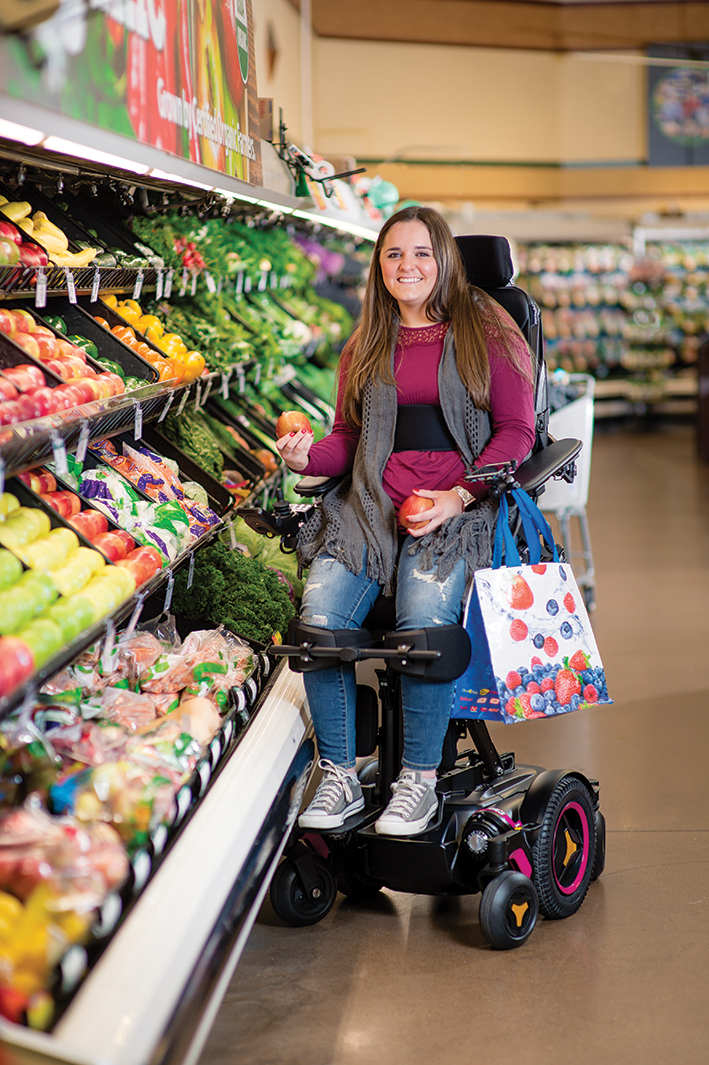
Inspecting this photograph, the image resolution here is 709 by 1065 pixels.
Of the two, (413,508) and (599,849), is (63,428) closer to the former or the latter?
(413,508)

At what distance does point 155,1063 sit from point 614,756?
2472 millimetres

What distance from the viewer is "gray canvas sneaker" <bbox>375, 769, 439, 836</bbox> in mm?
2525

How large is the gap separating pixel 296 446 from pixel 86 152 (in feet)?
3.06

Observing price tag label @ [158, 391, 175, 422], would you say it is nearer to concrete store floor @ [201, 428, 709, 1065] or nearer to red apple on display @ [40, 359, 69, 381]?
red apple on display @ [40, 359, 69, 381]

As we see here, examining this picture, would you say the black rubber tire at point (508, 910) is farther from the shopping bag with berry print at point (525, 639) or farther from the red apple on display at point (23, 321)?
the red apple on display at point (23, 321)

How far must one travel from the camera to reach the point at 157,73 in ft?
7.79

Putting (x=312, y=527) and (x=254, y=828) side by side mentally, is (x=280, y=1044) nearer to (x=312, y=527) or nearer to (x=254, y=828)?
(x=254, y=828)

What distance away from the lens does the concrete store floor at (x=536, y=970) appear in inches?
86.3

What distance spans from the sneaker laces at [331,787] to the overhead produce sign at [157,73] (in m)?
1.46

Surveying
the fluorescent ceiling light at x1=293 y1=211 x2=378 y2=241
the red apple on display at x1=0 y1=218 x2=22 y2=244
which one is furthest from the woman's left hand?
the fluorescent ceiling light at x1=293 y1=211 x2=378 y2=241

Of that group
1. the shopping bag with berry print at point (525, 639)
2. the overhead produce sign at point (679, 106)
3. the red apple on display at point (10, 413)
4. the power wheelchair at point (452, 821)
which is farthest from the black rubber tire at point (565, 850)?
the overhead produce sign at point (679, 106)

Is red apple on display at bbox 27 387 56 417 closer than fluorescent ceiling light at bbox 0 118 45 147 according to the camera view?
No

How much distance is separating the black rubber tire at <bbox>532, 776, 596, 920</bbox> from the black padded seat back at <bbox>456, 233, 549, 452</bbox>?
940 mm

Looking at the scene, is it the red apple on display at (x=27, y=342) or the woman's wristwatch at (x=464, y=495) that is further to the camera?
the woman's wristwatch at (x=464, y=495)
